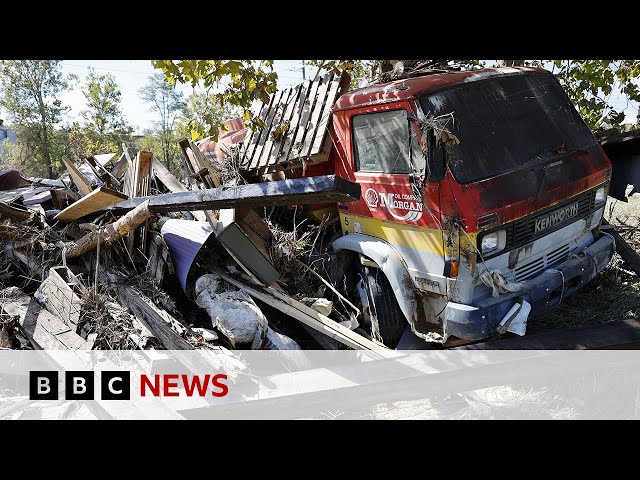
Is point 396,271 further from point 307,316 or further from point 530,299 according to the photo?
point 530,299

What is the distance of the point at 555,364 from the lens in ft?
11.6

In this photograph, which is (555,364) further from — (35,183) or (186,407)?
(35,183)

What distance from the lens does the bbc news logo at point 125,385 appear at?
3635 millimetres

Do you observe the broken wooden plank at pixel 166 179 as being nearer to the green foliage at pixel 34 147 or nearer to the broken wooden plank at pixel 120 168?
the broken wooden plank at pixel 120 168

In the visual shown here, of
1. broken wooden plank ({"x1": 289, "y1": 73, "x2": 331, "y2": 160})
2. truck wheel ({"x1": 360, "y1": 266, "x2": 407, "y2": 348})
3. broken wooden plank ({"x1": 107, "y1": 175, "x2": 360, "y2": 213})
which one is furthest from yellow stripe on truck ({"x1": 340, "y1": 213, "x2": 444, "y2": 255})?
broken wooden plank ({"x1": 107, "y1": 175, "x2": 360, "y2": 213})

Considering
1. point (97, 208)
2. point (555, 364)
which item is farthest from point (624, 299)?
point (97, 208)

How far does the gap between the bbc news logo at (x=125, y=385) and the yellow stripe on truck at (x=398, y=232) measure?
6.40 ft

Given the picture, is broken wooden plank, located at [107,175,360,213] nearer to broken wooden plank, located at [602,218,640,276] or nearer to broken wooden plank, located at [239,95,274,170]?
broken wooden plank, located at [239,95,274,170]

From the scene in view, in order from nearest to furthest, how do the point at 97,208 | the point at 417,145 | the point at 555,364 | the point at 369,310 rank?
the point at 555,364 < the point at 417,145 < the point at 369,310 < the point at 97,208

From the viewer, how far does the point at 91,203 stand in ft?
16.9

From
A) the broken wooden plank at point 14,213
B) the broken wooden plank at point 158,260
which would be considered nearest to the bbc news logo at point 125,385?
the broken wooden plank at point 158,260

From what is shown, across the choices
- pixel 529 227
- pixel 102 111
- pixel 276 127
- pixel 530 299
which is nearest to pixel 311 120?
pixel 276 127

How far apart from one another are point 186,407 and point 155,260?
217 cm

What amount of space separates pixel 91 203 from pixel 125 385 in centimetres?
229
